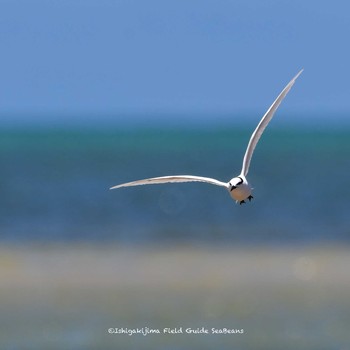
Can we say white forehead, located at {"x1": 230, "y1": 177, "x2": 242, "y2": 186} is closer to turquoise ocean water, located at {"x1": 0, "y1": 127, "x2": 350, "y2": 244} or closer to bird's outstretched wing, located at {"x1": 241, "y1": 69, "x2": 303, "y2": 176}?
bird's outstretched wing, located at {"x1": 241, "y1": 69, "x2": 303, "y2": 176}

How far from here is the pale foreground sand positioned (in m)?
19.6

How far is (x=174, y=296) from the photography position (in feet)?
76.9

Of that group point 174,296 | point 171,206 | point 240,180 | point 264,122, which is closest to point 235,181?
point 240,180

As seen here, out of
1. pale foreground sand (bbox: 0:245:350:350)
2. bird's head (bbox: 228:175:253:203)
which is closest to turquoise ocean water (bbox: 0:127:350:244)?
pale foreground sand (bbox: 0:245:350:350)

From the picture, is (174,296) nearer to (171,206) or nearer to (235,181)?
(235,181)

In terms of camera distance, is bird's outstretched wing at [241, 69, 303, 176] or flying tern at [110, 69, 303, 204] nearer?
flying tern at [110, 69, 303, 204]

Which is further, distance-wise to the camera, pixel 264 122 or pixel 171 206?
pixel 171 206

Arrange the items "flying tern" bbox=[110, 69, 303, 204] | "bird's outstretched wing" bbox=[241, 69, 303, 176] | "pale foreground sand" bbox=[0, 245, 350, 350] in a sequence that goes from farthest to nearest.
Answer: "pale foreground sand" bbox=[0, 245, 350, 350] < "bird's outstretched wing" bbox=[241, 69, 303, 176] < "flying tern" bbox=[110, 69, 303, 204]

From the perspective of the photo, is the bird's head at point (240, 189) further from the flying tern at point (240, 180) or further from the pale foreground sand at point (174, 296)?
the pale foreground sand at point (174, 296)

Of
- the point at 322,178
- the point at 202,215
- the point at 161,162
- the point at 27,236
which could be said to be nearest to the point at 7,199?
the point at 202,215

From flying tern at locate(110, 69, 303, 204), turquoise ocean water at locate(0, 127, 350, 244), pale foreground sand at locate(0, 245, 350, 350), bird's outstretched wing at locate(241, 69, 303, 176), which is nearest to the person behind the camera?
flying tern at locate(110, 69, 303, 204)

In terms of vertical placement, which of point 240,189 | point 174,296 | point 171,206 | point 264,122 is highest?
point 171,206

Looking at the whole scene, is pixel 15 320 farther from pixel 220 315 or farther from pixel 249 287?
pixel 249 287

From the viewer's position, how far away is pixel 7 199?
156ft
